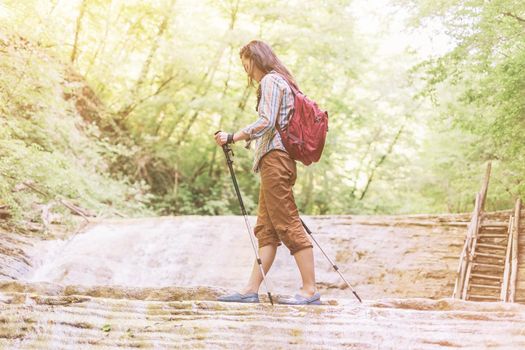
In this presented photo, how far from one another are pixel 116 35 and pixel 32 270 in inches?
333

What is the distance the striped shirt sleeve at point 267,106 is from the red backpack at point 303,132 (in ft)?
0.38

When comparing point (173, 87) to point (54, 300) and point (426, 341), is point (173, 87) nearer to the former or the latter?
point (54, 300)

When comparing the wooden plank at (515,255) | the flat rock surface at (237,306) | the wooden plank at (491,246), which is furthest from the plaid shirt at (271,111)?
the wooden plank at (491,246)

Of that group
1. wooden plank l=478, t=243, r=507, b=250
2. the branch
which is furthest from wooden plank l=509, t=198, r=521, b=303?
the branch

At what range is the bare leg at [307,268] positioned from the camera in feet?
10.6

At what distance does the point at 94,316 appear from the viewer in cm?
302

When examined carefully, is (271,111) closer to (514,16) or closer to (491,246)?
(514,16)

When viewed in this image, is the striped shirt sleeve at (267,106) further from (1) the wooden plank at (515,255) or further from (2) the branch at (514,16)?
(1) the wooden plank at (515,255)

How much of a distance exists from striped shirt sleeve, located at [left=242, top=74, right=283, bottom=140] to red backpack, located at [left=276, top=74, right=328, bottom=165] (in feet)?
0.38

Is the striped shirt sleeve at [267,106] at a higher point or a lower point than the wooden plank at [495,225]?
higher

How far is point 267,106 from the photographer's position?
10.6ft

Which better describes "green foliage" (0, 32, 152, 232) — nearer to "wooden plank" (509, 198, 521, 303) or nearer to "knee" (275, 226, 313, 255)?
"knee" (275, 226, 313, 255)

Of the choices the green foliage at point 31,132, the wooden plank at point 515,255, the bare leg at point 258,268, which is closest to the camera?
the bare leg at point 258,268

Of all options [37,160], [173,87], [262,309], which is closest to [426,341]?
[262,309]
